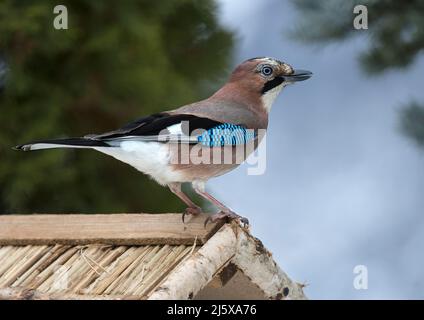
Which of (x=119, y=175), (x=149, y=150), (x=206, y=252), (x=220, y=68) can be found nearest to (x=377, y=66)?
(x=220, y=68)

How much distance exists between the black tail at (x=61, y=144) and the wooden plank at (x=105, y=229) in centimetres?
28

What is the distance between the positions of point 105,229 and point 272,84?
987 mm

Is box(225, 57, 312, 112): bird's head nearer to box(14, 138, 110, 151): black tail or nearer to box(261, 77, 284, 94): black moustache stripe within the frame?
box(261, 77, 284, 94): black moustache stripe

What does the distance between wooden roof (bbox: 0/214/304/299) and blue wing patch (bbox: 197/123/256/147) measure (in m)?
0.31

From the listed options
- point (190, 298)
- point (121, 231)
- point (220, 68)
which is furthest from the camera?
point (220, 68)

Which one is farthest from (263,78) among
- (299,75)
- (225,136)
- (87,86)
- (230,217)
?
(87,86)

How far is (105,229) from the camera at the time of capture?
3203 mm

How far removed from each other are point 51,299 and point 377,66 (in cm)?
320

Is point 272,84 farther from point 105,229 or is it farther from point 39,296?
point 39,296

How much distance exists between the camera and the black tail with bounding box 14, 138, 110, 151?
2.96m

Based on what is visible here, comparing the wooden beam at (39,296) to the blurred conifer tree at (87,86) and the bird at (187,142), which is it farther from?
the blurred conifer tree at (87,86)
